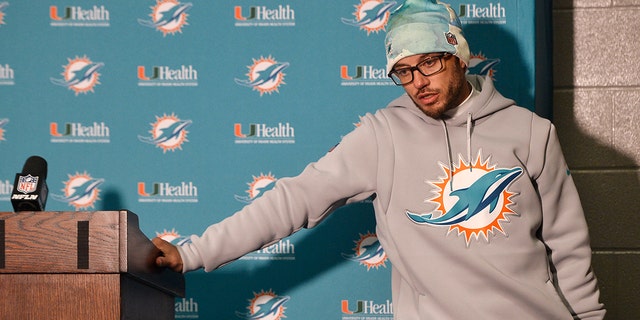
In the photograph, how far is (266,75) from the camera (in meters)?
2.72

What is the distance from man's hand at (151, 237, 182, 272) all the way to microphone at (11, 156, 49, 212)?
0.91ft

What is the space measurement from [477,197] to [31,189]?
102 centimetres

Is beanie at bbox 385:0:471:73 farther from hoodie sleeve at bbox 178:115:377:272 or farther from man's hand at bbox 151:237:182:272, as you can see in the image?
man's hand at bbox 151:237:182:272

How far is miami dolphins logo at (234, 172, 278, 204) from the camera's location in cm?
270

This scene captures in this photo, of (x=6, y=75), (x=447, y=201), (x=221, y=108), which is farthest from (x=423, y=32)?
(x=6, y=75)

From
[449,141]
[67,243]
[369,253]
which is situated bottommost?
[369,253]

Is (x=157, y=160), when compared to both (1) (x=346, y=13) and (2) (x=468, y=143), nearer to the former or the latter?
(1) (x=346, y=13)

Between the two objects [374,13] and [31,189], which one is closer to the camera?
[31,189]

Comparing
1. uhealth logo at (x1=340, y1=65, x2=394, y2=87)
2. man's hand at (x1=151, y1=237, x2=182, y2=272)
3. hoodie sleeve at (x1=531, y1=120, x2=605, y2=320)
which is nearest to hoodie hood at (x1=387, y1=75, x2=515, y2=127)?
hoodie sleeve at (x1=531, y1=120, x2=605, y2=320)

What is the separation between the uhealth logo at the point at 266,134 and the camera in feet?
8.87

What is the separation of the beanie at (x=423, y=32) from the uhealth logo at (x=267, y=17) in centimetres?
65

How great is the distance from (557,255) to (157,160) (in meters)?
1.30

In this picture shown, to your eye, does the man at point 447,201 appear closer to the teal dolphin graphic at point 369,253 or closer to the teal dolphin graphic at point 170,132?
the teal dolphin graphic at point 369,253

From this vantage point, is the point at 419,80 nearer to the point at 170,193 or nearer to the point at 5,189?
the point at 170,193
